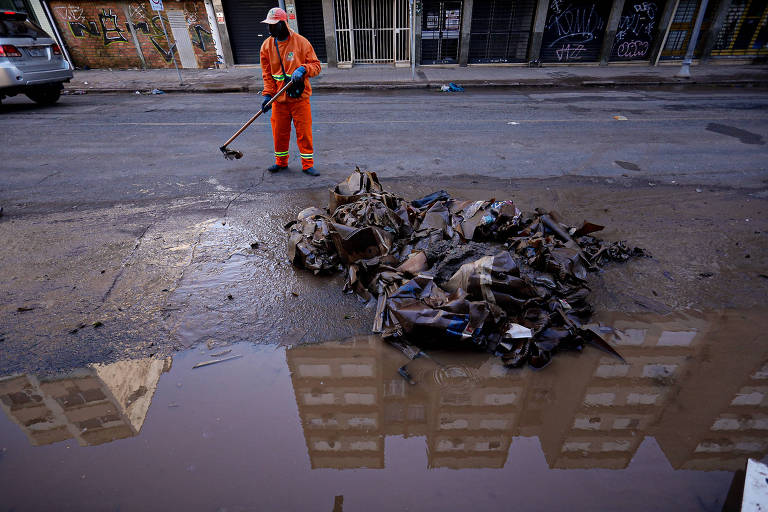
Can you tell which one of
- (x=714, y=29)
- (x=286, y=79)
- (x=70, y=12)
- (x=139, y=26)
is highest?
(x=70, y=12)

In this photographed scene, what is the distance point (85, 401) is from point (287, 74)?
4.38 m

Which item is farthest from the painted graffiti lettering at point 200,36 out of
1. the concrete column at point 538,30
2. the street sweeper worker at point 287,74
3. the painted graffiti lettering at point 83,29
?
the street sweeper worker at point 287,74

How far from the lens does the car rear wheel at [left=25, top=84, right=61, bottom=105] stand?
10.1m

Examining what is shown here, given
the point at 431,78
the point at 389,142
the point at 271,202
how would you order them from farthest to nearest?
the point at 431,78, the point at 389,142, the point at 271,202

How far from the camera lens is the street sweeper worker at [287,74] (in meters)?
5.19

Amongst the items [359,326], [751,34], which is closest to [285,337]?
[359,326]

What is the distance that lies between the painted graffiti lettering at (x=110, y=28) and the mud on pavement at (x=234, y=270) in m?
16.3

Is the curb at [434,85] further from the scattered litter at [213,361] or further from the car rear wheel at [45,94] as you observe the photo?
the scattered litter at [213,361]

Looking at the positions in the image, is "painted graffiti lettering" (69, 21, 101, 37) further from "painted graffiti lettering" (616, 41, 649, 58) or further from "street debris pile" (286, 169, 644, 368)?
"painted graffiti lettering" (616, 41, 649, 58)

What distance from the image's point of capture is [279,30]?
203 inches

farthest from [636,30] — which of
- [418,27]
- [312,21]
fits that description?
[312,21]

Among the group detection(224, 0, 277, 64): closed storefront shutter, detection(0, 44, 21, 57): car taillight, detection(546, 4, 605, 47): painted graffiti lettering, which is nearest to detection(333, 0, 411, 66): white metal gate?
detection(224, 0, 277, 64): closed storefront shutter

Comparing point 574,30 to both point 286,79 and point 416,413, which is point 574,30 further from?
point 416,413

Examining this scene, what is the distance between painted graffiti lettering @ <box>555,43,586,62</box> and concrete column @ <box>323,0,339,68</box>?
29.9 ft
